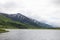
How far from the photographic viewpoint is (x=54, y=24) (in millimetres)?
9320

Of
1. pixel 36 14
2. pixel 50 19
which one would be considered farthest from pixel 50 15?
pixel 36 14

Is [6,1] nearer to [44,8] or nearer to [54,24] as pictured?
[44,8]

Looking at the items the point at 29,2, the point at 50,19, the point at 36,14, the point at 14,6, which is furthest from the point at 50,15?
the point at 14,6

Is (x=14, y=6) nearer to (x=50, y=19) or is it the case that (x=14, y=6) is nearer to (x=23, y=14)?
(x=23, y=14)

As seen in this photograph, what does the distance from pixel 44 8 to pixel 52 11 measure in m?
0.52

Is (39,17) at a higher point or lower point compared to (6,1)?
lower

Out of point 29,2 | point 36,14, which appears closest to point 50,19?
point 36,14

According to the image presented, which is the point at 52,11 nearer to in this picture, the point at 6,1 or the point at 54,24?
the point at 54,24

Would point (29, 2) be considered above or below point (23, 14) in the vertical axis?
above

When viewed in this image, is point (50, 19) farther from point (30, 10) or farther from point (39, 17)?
point (30, 10)

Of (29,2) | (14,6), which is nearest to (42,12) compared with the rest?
(29,2)

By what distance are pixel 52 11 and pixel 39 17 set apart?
88 cm

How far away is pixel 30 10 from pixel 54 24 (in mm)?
1656

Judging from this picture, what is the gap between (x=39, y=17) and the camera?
9.45 metres
